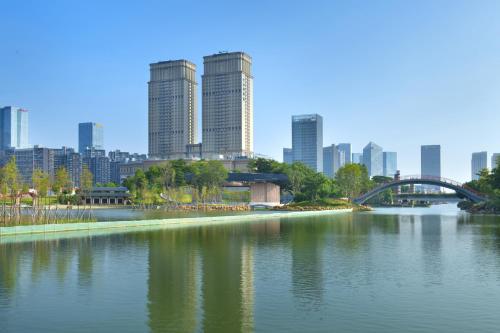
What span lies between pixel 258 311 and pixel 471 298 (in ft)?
30.1

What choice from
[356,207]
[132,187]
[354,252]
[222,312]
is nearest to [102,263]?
[222,312]

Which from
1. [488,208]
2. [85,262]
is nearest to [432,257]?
[85,262]

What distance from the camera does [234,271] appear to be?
2836 cm

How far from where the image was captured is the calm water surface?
59.5 feet

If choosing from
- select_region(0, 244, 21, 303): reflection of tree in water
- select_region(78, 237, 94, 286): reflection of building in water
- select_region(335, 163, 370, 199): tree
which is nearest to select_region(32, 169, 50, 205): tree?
select_region(78, 237, 94, 286): reflection of building in water

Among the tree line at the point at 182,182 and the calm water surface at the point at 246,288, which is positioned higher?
the tree line at the point at 182,182

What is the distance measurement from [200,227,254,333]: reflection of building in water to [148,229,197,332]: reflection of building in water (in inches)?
23.5

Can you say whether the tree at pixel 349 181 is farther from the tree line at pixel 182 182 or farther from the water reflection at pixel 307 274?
the water reflection at pixel 307 274

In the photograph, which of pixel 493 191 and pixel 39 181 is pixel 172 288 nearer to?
pixel 39 181

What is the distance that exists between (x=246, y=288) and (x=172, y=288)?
326 cm

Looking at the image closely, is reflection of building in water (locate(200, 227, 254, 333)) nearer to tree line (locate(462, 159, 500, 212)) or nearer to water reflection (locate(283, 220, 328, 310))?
water reflection (locate(283, 220, 328, 310))

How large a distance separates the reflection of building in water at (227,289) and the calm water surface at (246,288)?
59 mm

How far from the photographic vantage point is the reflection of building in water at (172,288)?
18016mm

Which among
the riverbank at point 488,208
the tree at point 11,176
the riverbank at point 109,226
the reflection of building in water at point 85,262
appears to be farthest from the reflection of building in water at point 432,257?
the riverbank at point 488,208
